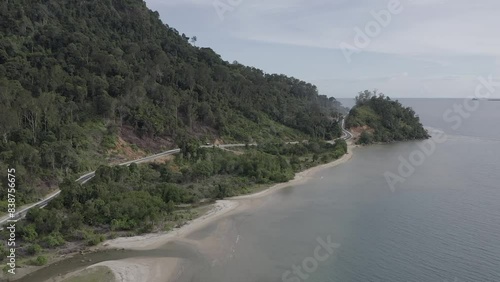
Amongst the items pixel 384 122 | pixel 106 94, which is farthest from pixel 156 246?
pixel 384 122

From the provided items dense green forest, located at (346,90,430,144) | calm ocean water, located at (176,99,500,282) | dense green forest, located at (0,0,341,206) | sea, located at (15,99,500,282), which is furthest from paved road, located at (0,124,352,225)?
dense green forest, located at (346,90,430,144)

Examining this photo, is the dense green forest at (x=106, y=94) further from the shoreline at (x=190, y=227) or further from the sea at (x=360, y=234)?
the sea at (x=360, y=234)

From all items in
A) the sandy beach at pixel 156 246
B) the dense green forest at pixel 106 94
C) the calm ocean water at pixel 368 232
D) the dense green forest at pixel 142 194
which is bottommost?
the calm ocean water at pixel 368 232

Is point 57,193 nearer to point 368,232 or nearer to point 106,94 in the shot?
point 106,94

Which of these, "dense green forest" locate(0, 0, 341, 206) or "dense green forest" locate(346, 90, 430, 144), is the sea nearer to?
"dense green forest" locate(0, 0, 341, 206)

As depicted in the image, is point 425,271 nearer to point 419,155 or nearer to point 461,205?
point 461,205

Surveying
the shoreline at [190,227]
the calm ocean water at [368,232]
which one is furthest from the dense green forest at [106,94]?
the calm ocean water at [368,232]
